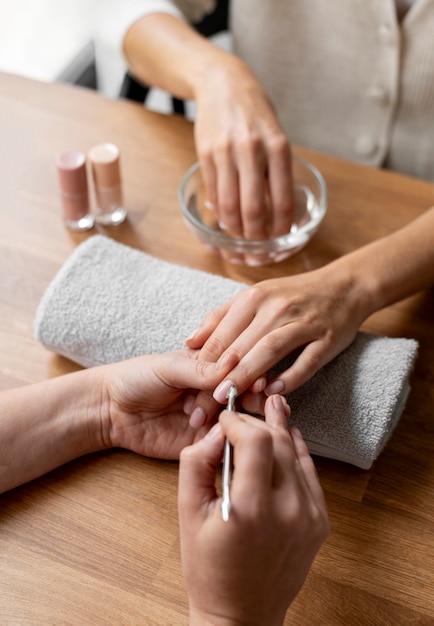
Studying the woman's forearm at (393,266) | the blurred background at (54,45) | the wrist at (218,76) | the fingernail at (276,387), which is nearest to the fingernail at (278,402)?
the fingernail at (276,387)

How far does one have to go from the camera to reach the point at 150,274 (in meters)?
0.97

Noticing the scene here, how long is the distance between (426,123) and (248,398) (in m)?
0.85

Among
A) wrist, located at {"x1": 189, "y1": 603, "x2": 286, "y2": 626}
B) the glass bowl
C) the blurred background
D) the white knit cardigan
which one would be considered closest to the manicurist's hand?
wrist, located at {"x1": 189, "y1": 603, "x2": 286, "y2": 626}

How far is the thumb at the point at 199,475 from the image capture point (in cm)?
66

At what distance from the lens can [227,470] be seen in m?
0.66

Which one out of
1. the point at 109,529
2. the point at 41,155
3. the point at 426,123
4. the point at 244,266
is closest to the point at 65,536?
the point at 109,529

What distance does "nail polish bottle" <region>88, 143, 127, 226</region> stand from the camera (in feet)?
3.56

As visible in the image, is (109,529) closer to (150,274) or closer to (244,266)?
(150,274)

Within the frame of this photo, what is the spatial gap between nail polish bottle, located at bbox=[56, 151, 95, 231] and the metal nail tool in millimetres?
458

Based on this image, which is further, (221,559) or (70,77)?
(70,77)

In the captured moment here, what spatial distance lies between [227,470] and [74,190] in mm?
585

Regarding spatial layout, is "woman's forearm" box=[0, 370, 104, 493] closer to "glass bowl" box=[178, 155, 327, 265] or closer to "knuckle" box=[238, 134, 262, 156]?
"glass bowl" box=[178, 155, 327, 265]

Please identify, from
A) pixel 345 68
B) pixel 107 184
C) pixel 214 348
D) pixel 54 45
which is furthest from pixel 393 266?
pixel 54 45

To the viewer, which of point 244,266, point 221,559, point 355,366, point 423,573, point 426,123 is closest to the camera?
point 221,559
